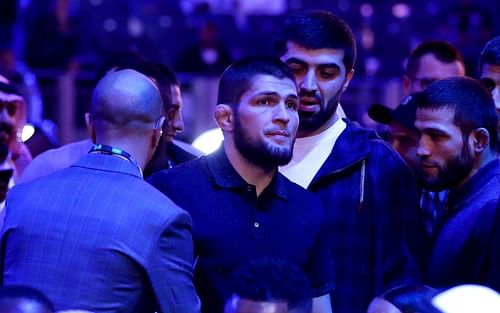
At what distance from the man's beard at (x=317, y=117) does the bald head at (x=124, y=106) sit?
2.91 ft

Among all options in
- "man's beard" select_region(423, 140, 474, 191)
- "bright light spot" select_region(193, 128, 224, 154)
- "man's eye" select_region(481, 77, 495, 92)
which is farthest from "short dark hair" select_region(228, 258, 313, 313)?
"bright light spot" select_region(193, 128, 224, 154)

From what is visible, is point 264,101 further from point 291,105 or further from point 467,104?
point 467,104

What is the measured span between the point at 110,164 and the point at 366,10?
1024 centimetres

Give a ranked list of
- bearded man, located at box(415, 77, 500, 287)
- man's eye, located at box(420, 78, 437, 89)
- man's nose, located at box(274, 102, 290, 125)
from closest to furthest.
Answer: man's nose, located at box(274, 102, 290, 125) < bearded man, located at box(415, 77, 500, 287) < man's eye, located at box(420, 78, 437, 89)

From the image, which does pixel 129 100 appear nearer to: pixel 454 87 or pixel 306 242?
pixel 306 242

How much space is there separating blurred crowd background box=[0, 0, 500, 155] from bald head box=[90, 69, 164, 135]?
4314mm

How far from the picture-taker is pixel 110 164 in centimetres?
364

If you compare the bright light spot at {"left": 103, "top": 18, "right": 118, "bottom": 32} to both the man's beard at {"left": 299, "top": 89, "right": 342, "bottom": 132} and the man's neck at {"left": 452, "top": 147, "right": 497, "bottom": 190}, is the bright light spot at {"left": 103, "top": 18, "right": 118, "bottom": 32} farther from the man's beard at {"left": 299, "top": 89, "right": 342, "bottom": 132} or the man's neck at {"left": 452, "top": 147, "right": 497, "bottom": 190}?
the man's neck at {"left": 452, "top": 147, "right": 497, "bottom": 190}

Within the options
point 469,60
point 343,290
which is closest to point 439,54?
point 343,290

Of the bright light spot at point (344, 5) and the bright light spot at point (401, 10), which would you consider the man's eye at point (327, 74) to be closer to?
the bright light spot at point (344, 5)

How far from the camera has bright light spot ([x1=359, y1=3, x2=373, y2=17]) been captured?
43.8ft

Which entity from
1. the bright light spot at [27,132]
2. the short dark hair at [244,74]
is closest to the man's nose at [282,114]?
the short dark hair at [244,74]

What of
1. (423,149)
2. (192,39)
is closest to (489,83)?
(423,149)

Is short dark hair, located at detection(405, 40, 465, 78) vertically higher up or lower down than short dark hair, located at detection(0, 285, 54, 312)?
higher up
